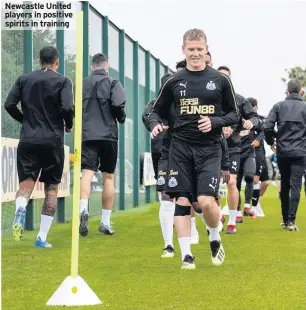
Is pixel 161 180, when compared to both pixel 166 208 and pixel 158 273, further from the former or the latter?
pixel 158 273

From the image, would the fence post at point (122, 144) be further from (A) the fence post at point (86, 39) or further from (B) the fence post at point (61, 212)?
(B) the fence post at point (61, 212)

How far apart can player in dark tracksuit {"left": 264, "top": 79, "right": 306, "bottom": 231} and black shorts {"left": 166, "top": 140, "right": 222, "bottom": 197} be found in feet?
16.8

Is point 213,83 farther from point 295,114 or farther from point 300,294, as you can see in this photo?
point 295,114

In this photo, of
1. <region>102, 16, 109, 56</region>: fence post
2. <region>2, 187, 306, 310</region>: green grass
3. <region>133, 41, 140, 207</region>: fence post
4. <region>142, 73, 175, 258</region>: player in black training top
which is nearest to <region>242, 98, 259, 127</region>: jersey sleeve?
<region>2, 187, 306, 310</region>: green grass

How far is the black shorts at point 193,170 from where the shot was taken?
7.99m

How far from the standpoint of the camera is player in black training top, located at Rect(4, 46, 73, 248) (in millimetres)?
10219

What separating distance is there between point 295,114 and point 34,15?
3.91 meters

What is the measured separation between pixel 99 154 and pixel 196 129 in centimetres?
423

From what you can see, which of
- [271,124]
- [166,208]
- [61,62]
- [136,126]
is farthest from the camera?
[136,126]

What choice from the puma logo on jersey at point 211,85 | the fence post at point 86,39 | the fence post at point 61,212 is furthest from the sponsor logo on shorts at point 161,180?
the fence post at point 86,39

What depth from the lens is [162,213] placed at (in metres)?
9.63

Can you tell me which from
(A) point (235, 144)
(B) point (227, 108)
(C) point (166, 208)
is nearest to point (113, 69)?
(A) point (235, 144)

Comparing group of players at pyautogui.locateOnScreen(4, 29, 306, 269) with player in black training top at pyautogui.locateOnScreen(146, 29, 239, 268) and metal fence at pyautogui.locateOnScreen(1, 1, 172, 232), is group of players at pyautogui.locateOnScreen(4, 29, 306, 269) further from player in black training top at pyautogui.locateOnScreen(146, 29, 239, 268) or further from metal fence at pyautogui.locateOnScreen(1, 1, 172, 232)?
metal fence at pyautogui.locateOnScreen(1, 1, 172, 232)

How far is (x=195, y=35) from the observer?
792 cm
